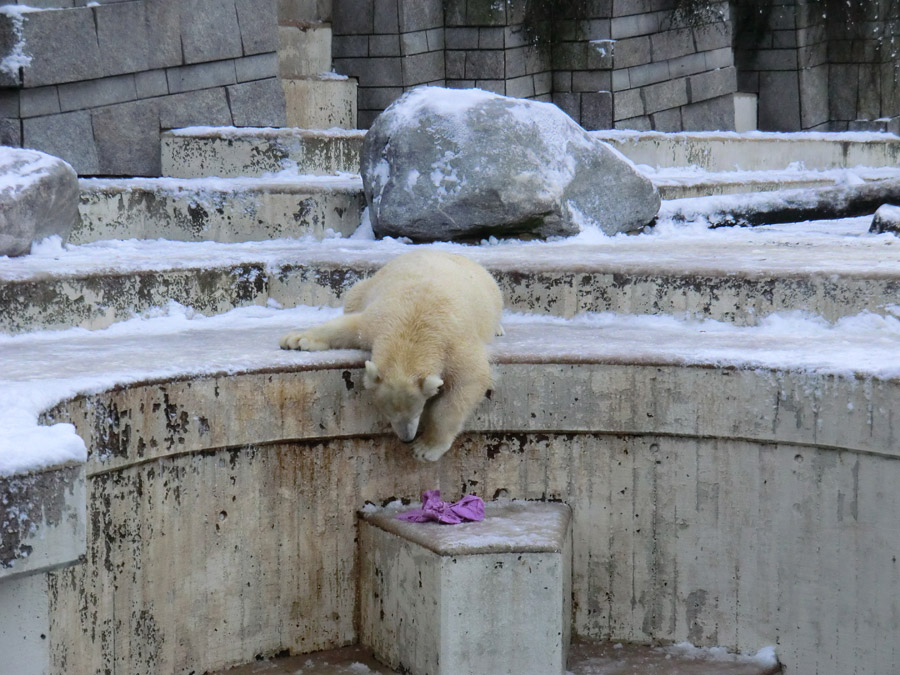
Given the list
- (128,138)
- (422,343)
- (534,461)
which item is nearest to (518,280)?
(534,461)

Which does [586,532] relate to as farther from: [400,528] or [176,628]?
[176,628]

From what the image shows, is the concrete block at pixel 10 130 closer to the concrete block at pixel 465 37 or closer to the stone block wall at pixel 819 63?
the concrete block at pixel 465 37

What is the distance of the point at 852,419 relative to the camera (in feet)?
14.5

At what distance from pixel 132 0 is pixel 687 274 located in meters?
4.76

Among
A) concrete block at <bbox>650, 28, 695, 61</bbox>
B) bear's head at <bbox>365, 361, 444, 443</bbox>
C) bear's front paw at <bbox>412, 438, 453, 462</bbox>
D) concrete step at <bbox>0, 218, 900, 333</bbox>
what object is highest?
concrete block at <bbox>650, 28, 695, 61</bbox>

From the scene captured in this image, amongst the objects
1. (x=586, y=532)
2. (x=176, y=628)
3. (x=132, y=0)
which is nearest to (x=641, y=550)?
(x=586, y=532)

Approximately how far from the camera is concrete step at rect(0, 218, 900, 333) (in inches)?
208

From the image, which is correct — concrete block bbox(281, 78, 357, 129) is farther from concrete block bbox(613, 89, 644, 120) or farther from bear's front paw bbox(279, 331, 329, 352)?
bear's front paw bbox(279, 331, 329, 352)

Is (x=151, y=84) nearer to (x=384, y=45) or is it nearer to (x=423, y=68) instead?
(x=384, y=45)

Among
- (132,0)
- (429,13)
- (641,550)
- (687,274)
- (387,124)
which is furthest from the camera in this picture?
(429,13)

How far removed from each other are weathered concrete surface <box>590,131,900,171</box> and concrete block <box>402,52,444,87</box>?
1.64 meters

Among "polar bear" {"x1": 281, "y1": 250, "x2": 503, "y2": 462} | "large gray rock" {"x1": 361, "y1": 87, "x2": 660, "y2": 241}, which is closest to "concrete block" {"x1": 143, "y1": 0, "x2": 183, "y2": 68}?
"large gray rock" {"x1": 361, "y1": 87, "x2": 660, "y2": 241}

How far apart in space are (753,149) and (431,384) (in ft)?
27.9

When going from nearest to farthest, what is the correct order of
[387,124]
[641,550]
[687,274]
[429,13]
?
1. [641,550]
2. [687,274]
3. [387,124]
4. [429,13]
